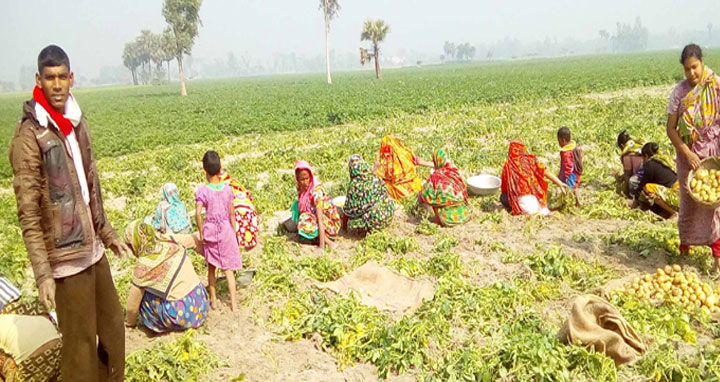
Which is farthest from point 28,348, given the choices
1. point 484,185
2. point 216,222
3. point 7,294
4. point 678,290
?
point 484,185

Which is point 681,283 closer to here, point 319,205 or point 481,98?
point 319,205

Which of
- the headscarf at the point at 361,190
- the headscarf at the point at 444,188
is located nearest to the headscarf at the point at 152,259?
the headscarf at the point at 361,190

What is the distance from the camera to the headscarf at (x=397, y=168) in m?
8.31

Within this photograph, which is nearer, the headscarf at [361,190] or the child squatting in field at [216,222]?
the child squatting in field at [216,222]

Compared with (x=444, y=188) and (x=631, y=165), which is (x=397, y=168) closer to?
(x=444, y=188)

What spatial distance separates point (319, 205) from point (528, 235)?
280cm

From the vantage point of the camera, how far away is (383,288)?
5332 mm

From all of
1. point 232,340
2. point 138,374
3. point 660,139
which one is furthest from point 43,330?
point 660,139

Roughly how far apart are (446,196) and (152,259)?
13.4 ft

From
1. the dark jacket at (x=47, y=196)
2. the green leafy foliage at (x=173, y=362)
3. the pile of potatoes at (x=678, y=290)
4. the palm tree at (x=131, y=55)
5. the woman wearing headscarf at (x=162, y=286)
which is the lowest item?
the green leafy foliage at (x=173, y=362)

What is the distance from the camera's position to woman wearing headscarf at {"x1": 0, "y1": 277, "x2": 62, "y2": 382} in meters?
3.25

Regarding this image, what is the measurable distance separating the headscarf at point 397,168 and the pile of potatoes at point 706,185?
4.31 metres

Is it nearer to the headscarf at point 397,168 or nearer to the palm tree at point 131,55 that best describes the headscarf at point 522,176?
the headscarf at point 397,168

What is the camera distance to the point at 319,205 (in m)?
6.41
